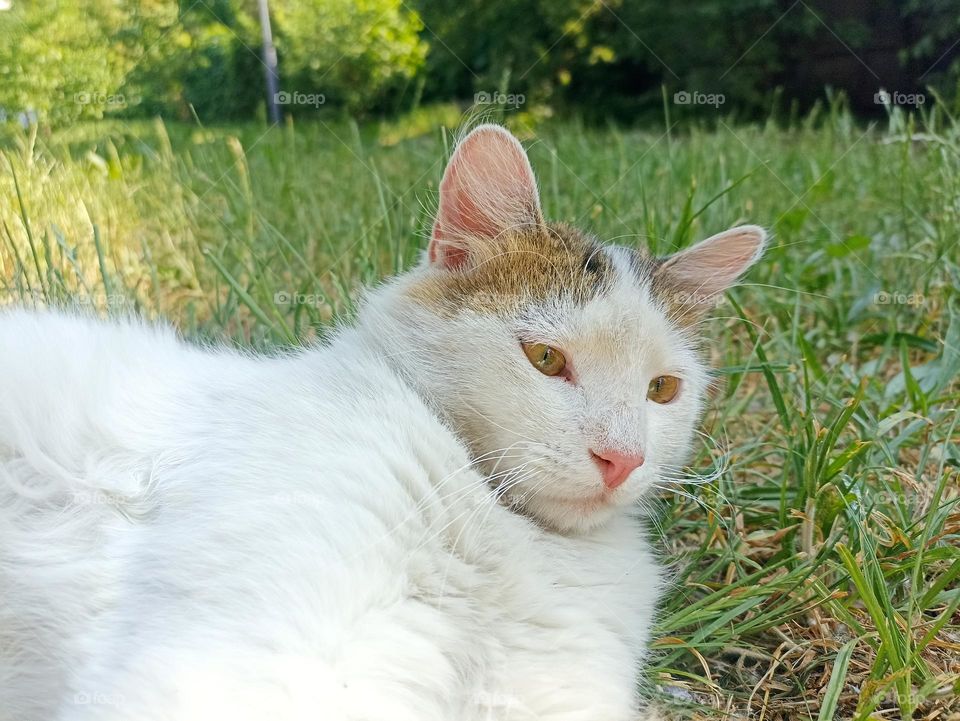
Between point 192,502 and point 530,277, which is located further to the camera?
point 530,277

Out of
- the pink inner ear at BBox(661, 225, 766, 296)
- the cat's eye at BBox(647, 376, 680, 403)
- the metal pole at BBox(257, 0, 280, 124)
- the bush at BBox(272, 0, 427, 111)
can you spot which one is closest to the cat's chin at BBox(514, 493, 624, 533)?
the cat's eye at BBox(647, 376, 680, 403)

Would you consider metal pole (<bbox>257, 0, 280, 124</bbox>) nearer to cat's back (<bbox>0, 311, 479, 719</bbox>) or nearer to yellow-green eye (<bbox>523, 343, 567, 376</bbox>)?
cat's back (<bbox>0, 311, 479, 719</bbox>)

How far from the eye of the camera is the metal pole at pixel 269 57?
603 centimetres

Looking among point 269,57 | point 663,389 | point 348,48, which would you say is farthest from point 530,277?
point 348,48

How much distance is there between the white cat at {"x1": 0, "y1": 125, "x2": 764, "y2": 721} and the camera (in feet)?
3.72

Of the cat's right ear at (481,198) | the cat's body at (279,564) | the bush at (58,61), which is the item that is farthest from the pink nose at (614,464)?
the bush at (58,61)

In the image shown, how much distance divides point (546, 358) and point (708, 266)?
0.63m

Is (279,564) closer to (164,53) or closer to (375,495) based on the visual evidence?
(375,495)

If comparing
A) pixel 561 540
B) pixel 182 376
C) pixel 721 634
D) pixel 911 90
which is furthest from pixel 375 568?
pixel 911 90

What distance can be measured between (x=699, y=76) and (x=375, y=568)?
9932 mm

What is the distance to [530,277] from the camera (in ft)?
5.49

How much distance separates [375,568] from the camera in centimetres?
121

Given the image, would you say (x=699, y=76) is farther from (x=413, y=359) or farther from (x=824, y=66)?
(x=413, y=359)

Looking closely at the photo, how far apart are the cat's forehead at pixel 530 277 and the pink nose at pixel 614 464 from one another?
35 cm
